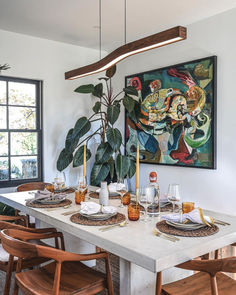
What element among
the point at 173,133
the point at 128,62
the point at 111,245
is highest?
the point at 128,62

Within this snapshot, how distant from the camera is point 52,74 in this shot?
→ 4598mm

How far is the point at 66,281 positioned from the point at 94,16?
3033 millimetres

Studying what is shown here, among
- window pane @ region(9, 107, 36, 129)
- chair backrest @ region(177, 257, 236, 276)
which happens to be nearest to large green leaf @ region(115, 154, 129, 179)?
window pane @ region(9, 107, 36, 129)

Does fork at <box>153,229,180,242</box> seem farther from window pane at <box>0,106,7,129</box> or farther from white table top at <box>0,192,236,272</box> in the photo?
window pane at <box>0,106,7,129</box>

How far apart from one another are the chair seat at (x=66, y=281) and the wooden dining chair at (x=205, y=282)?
368 mm

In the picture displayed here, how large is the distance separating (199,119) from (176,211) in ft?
6.39

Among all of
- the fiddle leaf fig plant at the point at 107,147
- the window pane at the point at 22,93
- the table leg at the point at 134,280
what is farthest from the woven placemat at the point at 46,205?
the window pane at the point at 22,93

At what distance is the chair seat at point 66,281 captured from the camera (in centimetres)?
166

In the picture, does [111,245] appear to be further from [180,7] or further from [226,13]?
[226,13]

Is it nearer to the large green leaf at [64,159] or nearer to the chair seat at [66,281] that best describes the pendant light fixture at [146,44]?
the chair seat at [66,281]

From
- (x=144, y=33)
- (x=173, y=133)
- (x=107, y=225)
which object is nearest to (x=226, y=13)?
(x=144, y=33)

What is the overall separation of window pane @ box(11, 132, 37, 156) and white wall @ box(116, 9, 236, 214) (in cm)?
206

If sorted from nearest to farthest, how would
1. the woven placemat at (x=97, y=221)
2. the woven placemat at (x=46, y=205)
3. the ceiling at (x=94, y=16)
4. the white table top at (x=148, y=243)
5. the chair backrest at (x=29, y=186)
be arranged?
the white table top at (x=148, y=243)
the woven placemat at (x=97, y=221)
the woven placemat at (x=46, y=205)
the ceiling at (x=94, y=16)
the chair backrest at (x=29, y=186)

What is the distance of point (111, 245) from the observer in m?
1.56
